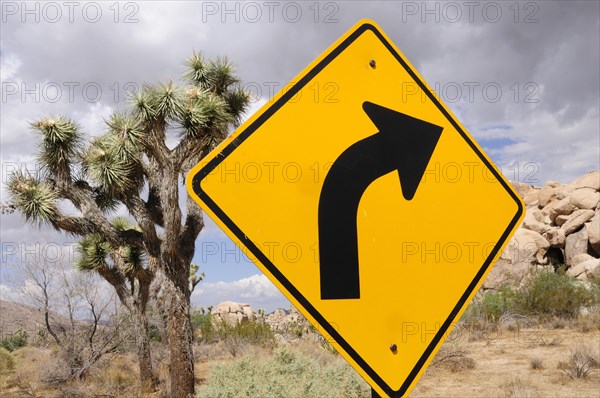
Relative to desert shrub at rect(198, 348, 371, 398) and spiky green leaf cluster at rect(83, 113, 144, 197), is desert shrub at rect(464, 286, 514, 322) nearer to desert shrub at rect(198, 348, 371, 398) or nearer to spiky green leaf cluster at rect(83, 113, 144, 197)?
desert shrub at rect(198, 348, 371, 398)

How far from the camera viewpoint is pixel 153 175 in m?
13.1

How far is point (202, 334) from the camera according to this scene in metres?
22.2

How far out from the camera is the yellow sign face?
217 cm

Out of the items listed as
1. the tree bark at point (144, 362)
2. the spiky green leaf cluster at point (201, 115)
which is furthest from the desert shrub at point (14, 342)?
the spiky green leaf cluster at point (201, 115)

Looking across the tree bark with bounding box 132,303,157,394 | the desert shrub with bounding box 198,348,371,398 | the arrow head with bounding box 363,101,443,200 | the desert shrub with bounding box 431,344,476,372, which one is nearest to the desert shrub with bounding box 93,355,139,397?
the tree bark with bounding box 132,303,157,394

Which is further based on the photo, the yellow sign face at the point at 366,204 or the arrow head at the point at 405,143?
the arrow head at the point at 405,143

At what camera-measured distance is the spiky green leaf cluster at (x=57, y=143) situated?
13.0 metres

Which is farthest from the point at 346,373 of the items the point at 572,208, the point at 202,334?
the point at 572,208

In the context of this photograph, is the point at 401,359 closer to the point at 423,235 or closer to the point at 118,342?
the point at 423,235

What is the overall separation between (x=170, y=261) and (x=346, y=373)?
217 inches

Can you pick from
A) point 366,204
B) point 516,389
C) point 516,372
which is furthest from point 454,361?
point 366,204

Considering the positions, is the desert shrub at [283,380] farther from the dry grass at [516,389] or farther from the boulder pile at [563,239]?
the boulder pile at [563,239]

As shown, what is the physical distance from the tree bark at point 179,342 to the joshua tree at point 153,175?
0.02m

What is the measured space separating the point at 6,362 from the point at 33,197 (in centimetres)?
659
